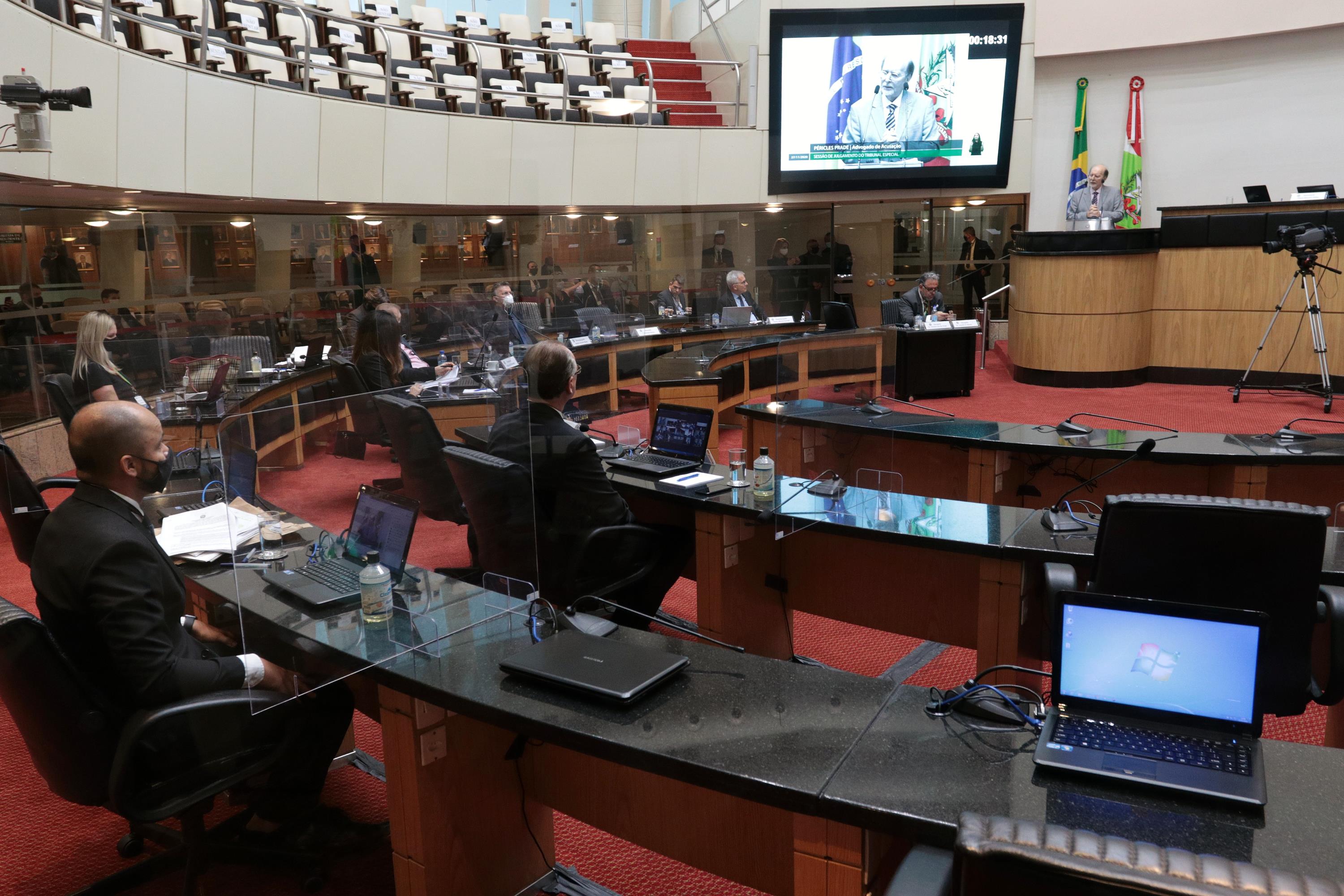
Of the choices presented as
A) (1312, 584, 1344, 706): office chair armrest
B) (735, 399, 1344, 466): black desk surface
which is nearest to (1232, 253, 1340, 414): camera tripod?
(735, 399, 1344, 466): black desk surface

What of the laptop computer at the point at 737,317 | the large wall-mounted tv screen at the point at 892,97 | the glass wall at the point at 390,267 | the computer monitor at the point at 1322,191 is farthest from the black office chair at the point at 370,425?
the large wall-mounted tv screen at the point at 892,97

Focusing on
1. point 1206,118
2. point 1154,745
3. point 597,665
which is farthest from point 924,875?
point 1206,118

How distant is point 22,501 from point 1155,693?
13.7 feet

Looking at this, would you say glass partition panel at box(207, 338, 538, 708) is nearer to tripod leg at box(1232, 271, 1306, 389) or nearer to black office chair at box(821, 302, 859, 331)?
black office chair at box(821, 302, 859, 331)

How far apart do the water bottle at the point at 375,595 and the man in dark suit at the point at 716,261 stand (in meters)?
10.7

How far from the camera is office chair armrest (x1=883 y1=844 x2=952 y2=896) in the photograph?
1450 mm

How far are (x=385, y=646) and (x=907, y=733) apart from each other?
3.80 feet

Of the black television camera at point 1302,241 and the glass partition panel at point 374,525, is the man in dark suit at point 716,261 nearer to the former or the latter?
the black television camera at point 1302,241

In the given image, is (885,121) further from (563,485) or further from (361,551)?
(361,551)

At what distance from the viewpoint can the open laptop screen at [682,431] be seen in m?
4.11

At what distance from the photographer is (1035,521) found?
10.6 feet

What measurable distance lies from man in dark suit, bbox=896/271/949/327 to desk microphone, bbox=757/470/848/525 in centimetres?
639

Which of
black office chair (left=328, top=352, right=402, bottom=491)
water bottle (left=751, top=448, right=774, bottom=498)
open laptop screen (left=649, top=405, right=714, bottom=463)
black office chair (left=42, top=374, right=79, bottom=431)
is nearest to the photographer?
black office chair (left=328, top=352, right=402, bottom=491)

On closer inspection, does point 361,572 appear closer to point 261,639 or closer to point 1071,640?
point 261,639
